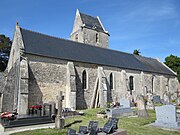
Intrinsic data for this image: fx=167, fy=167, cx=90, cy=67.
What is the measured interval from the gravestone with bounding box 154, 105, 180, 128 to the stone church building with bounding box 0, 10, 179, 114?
28.7ft

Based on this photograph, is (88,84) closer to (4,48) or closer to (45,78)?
(45,78)

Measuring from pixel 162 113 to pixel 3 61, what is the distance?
31.6m

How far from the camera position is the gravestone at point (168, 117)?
8934 mm

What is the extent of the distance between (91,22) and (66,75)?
18500 millimetres

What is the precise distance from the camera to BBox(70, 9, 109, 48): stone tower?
30453mm

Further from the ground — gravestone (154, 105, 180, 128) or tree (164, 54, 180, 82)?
tree (164, 54, 180, 82)

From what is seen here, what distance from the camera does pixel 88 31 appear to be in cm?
3086

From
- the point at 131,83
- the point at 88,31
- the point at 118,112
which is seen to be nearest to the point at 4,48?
the point at 88,31

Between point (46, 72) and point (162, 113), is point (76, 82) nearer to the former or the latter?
point (46, 72)

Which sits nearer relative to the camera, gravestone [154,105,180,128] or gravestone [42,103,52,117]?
gravestone [154,105,180,128]

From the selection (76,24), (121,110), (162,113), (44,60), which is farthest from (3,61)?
A: (162,113)

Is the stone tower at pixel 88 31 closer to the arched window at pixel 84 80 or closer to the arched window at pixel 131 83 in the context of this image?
the arched window at pixel 131 83

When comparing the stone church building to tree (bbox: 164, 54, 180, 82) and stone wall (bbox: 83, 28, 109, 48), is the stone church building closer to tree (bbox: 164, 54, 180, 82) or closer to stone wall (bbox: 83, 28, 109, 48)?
stone wall (bbox: 83, 28, 109, 48)

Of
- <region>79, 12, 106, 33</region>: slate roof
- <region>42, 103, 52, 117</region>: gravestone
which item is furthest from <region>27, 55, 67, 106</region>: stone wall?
<region>79, 12, 106, 33</region>: slate roof
